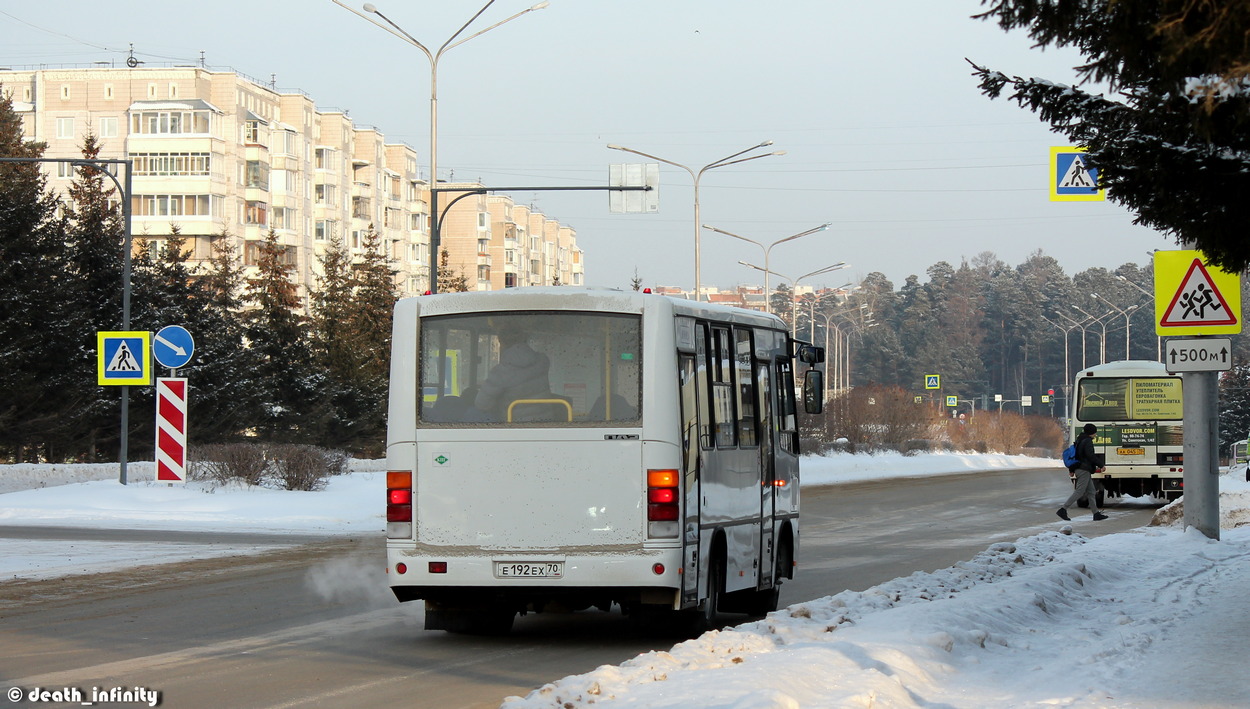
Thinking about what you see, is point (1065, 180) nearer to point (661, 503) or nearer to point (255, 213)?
point (661, 503)

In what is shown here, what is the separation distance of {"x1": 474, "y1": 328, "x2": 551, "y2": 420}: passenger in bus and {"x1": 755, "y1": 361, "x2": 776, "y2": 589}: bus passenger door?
2799mm

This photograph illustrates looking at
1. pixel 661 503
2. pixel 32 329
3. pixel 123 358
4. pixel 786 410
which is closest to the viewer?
pixel 661 503

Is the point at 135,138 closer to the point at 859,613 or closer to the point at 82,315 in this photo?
the point at 82,315

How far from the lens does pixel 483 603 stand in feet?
37.1

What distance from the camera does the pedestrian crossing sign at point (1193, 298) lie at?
16.1 meters

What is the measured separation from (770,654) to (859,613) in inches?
91.5

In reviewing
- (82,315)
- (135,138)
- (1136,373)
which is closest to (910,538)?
(1136,373)

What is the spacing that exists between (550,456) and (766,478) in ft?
10.2

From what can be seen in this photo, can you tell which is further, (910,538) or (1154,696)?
(910,538)

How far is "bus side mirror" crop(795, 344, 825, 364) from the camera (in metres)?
15.1

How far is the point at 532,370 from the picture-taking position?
11258 millimetres

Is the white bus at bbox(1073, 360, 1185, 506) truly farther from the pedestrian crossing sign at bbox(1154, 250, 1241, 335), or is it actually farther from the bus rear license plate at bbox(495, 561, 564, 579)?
the bus rear license plate at bbox(495, 561, 564, 579)

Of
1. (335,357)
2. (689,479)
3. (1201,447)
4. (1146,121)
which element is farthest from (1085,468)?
(335,357)

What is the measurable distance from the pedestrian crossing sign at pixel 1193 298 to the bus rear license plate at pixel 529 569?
27.3 feet
